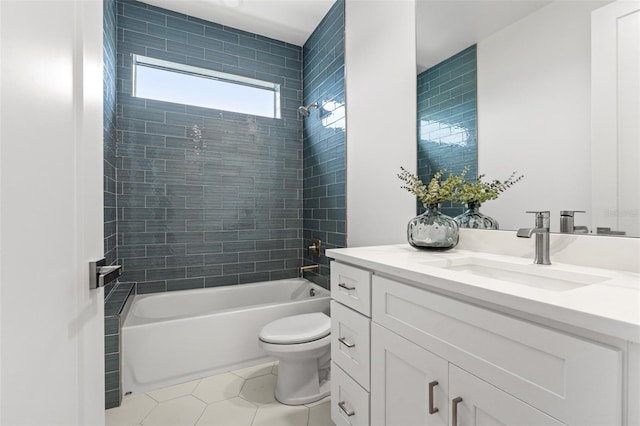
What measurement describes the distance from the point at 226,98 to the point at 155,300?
195 cm

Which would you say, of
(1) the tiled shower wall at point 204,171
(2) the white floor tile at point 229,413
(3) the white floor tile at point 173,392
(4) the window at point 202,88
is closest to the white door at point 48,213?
(2) the white floor tile at point 229,413

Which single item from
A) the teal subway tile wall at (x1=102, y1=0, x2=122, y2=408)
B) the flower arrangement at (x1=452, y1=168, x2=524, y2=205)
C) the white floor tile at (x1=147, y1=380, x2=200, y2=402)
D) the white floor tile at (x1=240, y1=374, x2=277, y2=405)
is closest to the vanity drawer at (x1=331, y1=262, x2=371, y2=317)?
the flower arrangement at (x1=452, y1=168, x2=524, y2=205)

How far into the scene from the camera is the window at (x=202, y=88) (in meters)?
2.59

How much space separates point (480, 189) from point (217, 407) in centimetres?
189

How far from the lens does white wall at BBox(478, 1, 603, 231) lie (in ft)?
3.59

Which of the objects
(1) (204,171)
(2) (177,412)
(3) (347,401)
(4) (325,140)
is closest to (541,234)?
(3) (347,401)

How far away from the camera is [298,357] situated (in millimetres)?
1734

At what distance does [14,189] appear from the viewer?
425 millimetres

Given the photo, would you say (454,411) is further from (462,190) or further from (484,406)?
Result: (462,190)

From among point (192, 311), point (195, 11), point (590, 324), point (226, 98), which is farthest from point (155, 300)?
point (590, 324)

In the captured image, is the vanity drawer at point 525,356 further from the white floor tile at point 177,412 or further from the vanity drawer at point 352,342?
the white floor tile at point 177,412

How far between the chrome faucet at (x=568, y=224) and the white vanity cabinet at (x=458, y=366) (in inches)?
25.1

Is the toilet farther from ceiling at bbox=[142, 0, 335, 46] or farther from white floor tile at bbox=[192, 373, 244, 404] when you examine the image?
ceiling at bbox=[142, 0, 335, 46]

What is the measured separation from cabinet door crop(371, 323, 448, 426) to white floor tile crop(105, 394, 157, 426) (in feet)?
4.46
